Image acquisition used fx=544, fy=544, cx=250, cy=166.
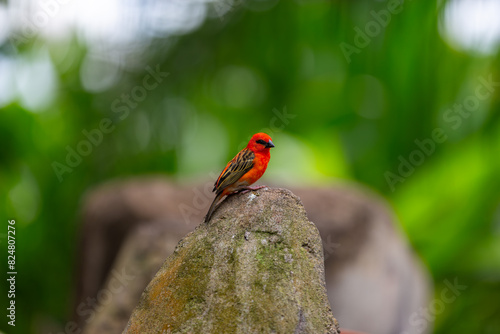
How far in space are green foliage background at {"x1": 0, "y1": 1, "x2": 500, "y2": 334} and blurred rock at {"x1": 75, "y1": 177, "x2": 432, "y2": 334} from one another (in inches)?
57.5

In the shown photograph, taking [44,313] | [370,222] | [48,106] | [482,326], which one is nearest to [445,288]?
[482,326]

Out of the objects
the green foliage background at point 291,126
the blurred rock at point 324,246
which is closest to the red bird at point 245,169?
the blurred rock at point 324,246

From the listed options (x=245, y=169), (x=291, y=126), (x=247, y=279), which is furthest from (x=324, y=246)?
(x=291, y=126)

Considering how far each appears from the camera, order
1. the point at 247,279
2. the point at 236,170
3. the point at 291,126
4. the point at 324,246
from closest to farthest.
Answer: the point at 247,279 → the point at 236,170 → the point at 324,246 → the point at 291,126

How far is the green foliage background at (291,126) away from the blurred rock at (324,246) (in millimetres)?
1461

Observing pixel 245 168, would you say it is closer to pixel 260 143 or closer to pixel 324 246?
pixel 260 143

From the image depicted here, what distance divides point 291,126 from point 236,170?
177 inches

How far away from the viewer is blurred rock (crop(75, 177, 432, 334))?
3.43 m

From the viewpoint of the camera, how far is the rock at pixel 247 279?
161 centimetres

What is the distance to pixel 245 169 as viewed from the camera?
1968mm

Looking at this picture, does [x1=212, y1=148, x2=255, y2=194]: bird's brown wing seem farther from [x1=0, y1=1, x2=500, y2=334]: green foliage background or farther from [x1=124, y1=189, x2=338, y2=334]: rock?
[x1=0, y1=1, x2=500, y2=334]: green foliage background

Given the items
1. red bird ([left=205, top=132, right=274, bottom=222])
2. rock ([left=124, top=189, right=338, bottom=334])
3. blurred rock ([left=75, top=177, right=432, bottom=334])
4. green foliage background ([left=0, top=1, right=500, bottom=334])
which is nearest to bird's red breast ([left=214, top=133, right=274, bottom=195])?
red bird ([left=205, top=132, right=274, bottom=222])

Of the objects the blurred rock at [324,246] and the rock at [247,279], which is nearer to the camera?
the rock at [247,279]

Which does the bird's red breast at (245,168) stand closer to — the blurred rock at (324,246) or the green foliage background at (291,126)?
the blurred rock at (324,246)
